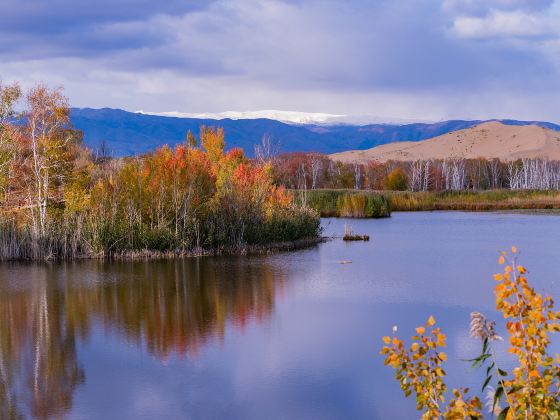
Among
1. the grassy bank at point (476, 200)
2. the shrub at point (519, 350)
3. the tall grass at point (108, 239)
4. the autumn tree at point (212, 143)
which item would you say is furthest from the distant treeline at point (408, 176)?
the shrub at point (519, 350)

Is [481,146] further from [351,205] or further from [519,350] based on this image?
[519,350]

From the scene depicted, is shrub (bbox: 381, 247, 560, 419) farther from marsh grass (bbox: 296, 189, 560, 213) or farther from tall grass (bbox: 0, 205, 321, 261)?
marsh grass (bbox: 296, 189, 560, 213)

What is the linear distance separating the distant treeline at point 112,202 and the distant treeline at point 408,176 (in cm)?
2866

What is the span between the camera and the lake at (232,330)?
7652mm

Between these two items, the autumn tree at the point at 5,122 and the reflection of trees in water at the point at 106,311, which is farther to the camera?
the autumn tree at the point at 5,122

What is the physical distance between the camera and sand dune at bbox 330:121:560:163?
98.1m

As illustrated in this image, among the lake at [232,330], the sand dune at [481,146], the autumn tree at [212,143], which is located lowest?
the lake at [232,330]

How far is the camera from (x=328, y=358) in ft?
30.3

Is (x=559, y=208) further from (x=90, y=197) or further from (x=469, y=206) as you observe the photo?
(x=90, y=197)

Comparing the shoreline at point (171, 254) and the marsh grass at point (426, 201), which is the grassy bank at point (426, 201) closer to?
the marsh grass at point (426, 201)

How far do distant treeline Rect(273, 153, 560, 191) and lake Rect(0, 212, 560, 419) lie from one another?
3245 centimetres

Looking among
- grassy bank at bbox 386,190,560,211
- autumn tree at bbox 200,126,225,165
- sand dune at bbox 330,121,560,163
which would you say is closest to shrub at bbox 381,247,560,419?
autumn tree at bbox 200,126,225,165

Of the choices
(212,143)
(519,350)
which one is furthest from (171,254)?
(519,350)

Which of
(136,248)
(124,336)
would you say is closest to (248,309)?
(124,336)
